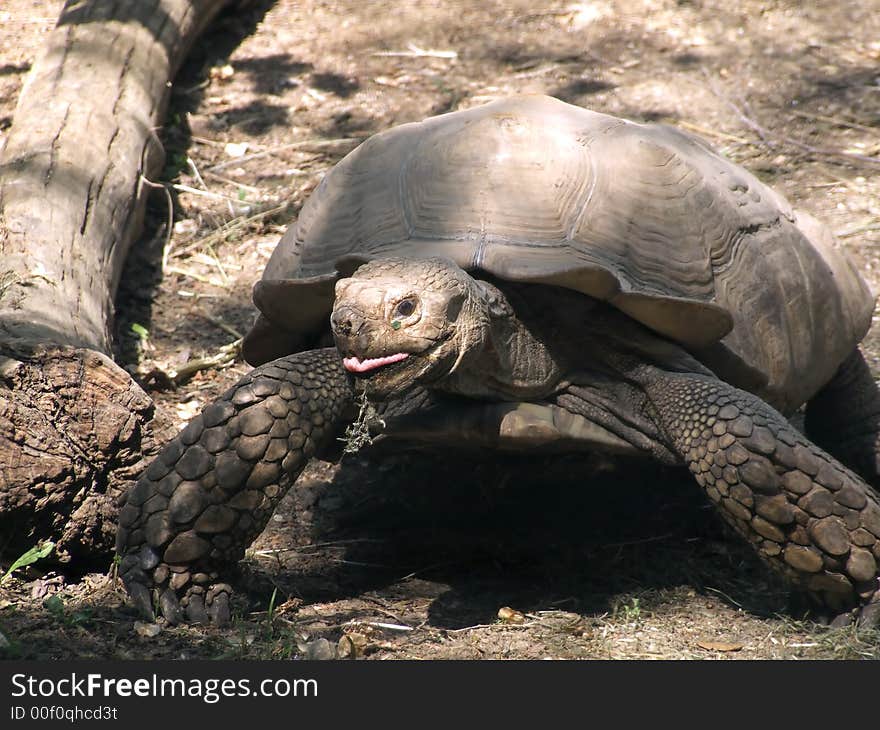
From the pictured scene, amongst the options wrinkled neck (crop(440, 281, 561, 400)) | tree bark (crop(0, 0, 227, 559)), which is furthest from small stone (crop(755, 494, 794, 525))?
tree bark (crop(0, 0, 227, 559))

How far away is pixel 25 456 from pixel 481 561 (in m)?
1.64

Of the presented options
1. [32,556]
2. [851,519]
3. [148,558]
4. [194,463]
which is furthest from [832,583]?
[32,556]

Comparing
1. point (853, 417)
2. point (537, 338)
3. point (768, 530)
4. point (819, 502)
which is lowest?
point (853, 417)

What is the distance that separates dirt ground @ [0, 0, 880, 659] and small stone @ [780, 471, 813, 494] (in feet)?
1.38

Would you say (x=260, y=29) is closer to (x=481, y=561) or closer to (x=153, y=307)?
(x=153, y=307)

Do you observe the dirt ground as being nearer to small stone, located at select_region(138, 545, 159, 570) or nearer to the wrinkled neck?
small stone, located at select_region(138, 545, 159, 570)

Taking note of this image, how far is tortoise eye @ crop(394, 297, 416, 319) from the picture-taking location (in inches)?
126

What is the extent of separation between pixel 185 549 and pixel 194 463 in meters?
0.26

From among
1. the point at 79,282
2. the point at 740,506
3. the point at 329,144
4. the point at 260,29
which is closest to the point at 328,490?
the point at 79,282

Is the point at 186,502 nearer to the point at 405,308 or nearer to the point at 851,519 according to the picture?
the point at 405,308

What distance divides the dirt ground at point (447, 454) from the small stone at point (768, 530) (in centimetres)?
28

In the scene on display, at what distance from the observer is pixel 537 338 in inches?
149

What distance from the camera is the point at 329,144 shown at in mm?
6957

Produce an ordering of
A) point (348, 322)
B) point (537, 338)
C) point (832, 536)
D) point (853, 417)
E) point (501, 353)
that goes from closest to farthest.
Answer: point (348, 322), point (832, 536), point (501, 353), point (537, 338), point (853, 417)
